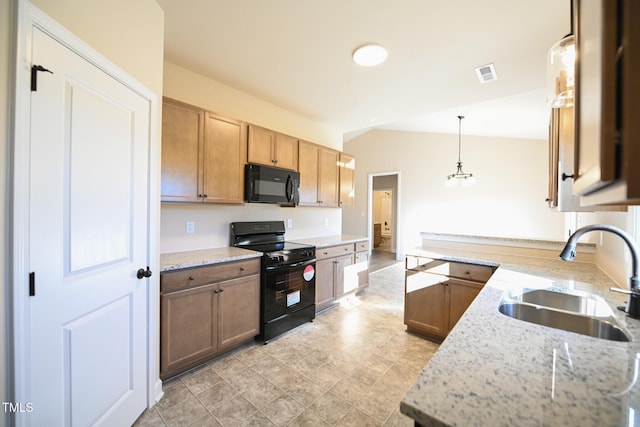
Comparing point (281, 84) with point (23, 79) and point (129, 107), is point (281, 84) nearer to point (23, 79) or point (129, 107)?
point (129, 107)

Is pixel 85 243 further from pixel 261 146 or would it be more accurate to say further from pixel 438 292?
pixel 438 292

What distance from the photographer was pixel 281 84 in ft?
9.00

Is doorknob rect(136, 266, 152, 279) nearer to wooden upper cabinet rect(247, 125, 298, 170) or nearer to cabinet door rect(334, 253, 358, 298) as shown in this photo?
wooden upper cabinet rect(247, 125, 298, 170)

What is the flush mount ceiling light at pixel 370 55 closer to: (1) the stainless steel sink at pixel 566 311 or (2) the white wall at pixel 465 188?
(1) the stainless steel sink at pixel 566 311

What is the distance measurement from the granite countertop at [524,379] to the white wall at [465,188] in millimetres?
4318

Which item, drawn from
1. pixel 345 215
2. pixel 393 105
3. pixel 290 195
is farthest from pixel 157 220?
pixel 345 215

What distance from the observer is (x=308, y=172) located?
3377mm

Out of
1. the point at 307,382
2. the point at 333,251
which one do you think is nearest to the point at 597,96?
the point at 307,382

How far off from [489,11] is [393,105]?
157cm

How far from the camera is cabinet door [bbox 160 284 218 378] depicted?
1851mm

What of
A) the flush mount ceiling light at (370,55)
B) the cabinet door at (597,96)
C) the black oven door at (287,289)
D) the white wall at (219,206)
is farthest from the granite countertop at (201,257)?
the cabinet door at (597,96)

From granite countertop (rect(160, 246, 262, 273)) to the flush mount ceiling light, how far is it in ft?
6.40

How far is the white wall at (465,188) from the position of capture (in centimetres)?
534

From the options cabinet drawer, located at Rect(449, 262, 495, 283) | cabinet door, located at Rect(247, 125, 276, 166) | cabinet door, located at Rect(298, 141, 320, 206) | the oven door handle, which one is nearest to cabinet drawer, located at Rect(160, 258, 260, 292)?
the oven door handle
